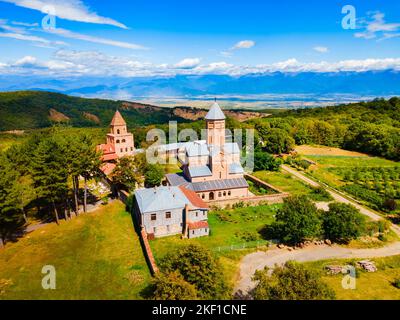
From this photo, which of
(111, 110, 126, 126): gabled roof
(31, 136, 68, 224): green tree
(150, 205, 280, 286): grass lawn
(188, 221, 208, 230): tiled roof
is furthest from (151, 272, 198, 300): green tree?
(111, 110, 126, 126): gabled roof

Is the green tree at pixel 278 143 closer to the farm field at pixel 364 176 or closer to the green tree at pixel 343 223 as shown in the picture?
the farm field at pixel 364 176

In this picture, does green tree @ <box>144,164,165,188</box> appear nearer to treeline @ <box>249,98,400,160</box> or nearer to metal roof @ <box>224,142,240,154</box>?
metal roof @ <box>224,142,240,154</box>

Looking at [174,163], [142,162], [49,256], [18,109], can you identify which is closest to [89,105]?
[18,109]

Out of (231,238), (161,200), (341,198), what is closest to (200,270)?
(231,238)

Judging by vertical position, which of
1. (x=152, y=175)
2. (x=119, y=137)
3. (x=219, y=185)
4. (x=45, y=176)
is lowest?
(x=219, y=185)

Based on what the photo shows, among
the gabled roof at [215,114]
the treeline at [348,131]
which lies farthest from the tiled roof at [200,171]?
the treeline at [348,131]

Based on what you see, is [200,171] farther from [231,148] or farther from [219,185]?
[231,148]
